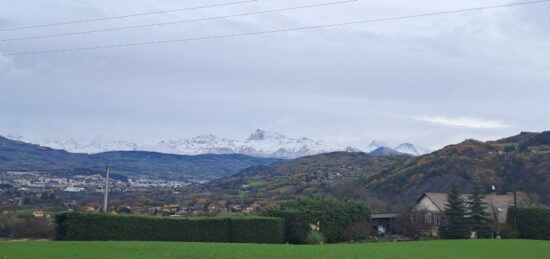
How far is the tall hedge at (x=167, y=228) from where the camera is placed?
36719 mm

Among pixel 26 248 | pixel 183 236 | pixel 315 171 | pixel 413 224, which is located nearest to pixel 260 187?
pixel 315 171

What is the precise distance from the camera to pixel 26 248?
82.7ft

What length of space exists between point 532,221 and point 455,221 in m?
6.34

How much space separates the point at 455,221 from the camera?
52.3 m

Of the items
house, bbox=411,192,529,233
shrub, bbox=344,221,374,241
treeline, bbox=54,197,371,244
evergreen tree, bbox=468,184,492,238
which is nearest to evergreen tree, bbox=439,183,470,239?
evergreen tree, bbox=468,184,492,238

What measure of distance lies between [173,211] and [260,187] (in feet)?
190

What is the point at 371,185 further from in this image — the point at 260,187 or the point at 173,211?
the point at 173,211

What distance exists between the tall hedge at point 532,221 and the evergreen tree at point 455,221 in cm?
467

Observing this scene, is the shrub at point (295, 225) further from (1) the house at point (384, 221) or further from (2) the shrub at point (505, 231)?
(2) the shrub at point (505, 231)

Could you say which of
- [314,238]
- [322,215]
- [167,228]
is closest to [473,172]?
[322,215]

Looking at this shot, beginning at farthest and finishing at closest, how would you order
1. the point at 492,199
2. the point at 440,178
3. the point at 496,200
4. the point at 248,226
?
the point at 440,178 < the point at 496,200 < the point at 492,199 < the point at 248,226

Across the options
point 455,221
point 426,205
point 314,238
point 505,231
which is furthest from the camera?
point 426,205

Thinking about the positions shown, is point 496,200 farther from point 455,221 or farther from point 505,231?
point 455,221

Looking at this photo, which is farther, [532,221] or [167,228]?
[532,221]
